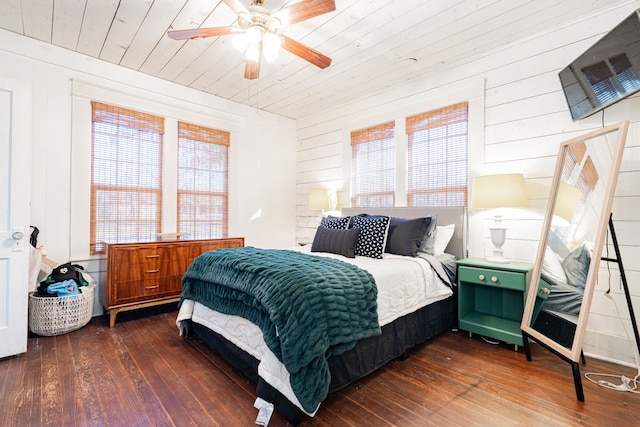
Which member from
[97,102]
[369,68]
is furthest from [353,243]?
[97,102]

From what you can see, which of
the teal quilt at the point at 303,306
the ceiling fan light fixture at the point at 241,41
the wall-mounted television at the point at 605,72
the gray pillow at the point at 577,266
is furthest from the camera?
the ceiling fan light fixture at the point at 241,41

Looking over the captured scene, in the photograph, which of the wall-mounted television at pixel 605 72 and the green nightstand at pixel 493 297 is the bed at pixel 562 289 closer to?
the green nightstand at pixel 493 297

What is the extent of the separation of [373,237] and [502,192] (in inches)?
43.8

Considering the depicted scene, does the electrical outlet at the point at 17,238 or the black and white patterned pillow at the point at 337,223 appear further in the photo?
the black and white patterned pillow at the point at 337,223

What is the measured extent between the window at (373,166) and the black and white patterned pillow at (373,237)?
3.21ft

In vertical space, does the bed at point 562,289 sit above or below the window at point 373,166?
below

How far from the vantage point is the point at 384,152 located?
3.91m

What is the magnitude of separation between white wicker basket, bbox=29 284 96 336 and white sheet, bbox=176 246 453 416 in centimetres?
97

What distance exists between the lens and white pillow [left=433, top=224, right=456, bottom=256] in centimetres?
303

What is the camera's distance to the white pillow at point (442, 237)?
3029mm

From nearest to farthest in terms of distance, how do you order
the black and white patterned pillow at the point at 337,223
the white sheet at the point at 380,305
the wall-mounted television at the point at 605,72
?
the white sheet at the point at 380,305 → the wall-mounted television at the point at 605,72 → the black and white patterned pillow at the point at 337,223

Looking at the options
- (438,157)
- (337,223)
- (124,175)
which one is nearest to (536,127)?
(438,157)

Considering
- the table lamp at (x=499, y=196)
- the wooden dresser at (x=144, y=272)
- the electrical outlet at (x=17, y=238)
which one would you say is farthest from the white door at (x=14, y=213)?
the table lamp at (x=499, y=196)

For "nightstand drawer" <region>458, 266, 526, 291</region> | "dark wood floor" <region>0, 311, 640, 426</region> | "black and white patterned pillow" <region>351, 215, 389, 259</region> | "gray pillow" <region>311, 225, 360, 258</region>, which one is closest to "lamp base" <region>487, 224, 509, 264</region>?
"nightstand drawer" <region>458, 266, 526, 291</region>
